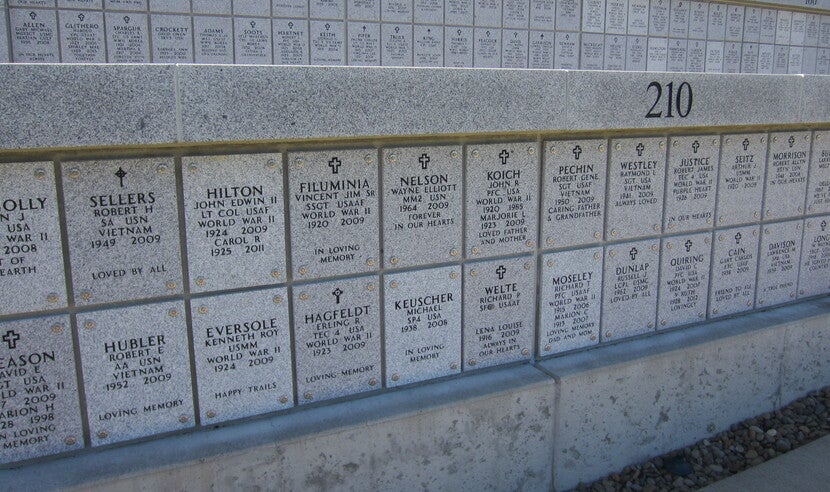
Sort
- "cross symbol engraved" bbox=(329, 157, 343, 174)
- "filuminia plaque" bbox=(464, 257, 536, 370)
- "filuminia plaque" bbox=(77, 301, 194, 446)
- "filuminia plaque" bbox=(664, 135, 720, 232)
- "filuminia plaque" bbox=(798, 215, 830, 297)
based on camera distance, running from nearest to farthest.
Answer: "filuminia plaque" bbox=(77, 301, 194, 446), "cross symbol engraved" bbox=(329, 157, 343, 174), "filuminia plaque" bbox=(464, 257, 536, 370), "filuminia plaque" bbox=(664, 135, 720, 232), "filuminia plaque" bbox=(798, 215, 830, 297)

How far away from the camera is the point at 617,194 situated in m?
3.79

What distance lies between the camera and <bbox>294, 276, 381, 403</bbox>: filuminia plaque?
3043 millimetres

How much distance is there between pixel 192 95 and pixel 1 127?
648mm

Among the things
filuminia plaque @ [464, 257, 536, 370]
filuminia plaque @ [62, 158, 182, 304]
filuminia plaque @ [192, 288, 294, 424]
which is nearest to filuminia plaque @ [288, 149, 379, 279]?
filuminia plaque @ [192, 288, 294, 424]

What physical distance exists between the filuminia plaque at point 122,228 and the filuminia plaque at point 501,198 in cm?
147

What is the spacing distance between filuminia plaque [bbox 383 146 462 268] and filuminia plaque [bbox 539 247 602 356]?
66cm

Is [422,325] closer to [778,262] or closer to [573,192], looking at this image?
[573,192]

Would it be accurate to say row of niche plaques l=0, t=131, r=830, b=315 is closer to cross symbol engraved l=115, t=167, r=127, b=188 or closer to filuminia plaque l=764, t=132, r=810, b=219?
cross symbol engraved l=115, t=167, r=127, b=188

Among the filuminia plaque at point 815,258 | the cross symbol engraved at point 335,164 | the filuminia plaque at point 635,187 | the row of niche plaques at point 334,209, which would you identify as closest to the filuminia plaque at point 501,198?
the row of niche plaques at point 334,209

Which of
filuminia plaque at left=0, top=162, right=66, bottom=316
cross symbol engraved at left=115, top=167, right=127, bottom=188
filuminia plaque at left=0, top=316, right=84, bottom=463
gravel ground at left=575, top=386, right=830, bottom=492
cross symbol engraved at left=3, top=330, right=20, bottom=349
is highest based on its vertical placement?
cross symbol engraved at left=115, top=167, right=127, bottom=188

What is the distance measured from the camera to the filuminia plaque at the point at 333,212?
2.94 metres

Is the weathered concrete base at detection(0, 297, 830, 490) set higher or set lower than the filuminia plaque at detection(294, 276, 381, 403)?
lower

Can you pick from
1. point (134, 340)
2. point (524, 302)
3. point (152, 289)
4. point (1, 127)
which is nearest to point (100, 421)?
point (134, 340)

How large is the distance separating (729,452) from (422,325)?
218cm
